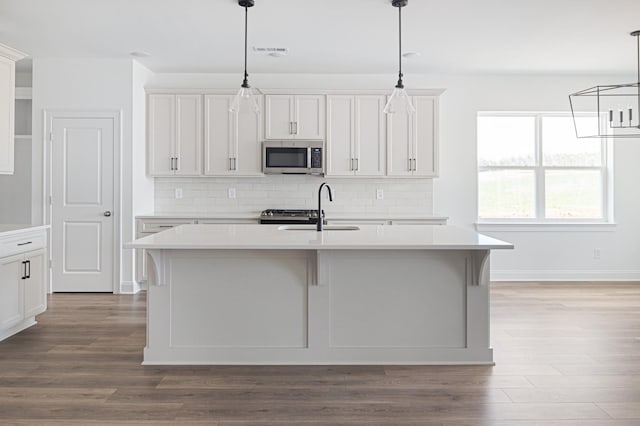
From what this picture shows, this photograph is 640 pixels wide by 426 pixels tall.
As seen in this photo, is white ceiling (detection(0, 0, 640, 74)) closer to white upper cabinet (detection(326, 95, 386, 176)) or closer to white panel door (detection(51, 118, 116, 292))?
white upper cabinet (detection(326, 95, 386, 176))

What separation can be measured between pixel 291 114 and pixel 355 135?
74 cm

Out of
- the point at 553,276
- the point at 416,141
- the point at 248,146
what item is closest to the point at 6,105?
the point at 248,146

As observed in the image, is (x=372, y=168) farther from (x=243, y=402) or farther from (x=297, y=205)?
(x=243, y=402)

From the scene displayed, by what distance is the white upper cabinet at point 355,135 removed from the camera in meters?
5.70

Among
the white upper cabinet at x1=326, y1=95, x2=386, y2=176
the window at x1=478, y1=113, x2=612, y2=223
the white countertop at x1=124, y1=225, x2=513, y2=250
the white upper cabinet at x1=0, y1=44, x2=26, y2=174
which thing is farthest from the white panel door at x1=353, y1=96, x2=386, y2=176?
the white upper cabinet at x1=0, y1=44, x2=26, y2=174

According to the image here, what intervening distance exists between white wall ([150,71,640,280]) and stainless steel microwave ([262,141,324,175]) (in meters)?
0.81

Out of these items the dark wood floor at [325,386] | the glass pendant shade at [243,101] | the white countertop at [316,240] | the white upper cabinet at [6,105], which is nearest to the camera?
the dark wood floor at [325,386]

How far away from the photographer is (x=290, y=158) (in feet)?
18.4

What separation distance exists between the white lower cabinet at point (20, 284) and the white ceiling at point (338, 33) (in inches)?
72.9

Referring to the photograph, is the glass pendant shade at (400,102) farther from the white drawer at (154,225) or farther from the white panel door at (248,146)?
the white drawer at (154,225)

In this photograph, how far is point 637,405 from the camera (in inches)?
102

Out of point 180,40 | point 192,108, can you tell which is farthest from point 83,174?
point 180,40

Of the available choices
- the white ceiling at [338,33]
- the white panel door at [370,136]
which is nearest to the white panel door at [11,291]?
the white ceiling at [338,33]

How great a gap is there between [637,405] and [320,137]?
393cm
